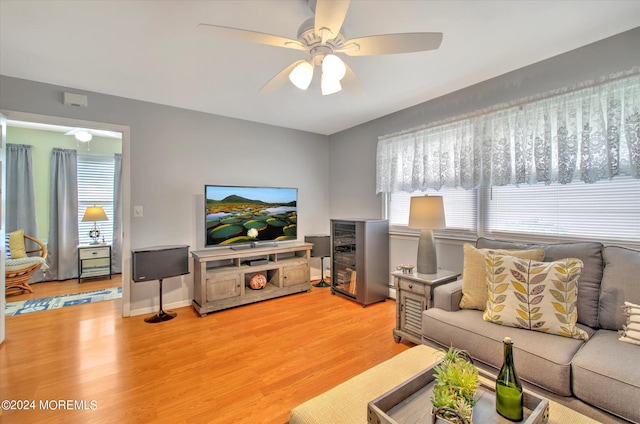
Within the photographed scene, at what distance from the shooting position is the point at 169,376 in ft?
6.64

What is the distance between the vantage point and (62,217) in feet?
14.8

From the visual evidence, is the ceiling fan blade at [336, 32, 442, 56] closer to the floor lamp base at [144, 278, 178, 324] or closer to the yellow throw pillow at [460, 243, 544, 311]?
the yellow throw pillow at [460, 243, 544, 311]

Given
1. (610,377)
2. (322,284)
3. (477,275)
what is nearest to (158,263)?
(322,284)

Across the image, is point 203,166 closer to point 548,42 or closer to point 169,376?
point 169,376

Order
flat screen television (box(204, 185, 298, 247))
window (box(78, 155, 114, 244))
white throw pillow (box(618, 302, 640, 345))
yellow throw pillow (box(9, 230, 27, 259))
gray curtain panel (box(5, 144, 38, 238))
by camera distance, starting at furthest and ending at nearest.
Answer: window (box(78, 155, 114, 244))
gray curtain panel (box(5, 144, 38, 238))
yellow throw pillow (box(9, 230, 27, 259))
flat screen television (box(204, 185, 298, 247))
white throw pillow (box(618, 302, 640, 345))

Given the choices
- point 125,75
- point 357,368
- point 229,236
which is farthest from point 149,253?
point 357,368

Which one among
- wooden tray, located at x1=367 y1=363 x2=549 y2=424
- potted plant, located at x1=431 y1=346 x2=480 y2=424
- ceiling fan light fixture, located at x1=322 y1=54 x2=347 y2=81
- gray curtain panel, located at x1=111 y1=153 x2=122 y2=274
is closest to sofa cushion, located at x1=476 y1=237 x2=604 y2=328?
wooden tray, located at x1=367 y1=363 x2=549 y2=424

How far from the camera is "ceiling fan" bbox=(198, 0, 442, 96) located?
1.39m

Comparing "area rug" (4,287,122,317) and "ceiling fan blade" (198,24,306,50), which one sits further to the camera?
"area rug" (4,287,122,317)

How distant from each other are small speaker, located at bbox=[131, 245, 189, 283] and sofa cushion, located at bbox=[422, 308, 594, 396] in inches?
102

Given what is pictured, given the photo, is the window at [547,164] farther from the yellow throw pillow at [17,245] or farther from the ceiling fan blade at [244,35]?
the yellow throw pillow at [17,245]

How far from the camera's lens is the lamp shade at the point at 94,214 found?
Result: 4.47 metres

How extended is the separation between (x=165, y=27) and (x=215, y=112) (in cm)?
172

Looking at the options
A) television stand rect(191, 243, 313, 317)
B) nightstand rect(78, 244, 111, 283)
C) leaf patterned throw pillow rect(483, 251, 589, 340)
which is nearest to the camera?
leaf patterned throw pillow rect(483, 251, 589, 340)
